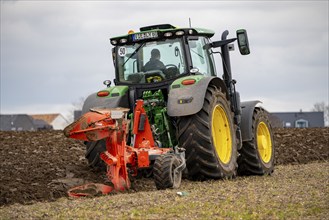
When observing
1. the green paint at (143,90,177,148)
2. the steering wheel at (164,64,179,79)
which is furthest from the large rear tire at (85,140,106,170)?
the steering wheel at (164,64,179,79)

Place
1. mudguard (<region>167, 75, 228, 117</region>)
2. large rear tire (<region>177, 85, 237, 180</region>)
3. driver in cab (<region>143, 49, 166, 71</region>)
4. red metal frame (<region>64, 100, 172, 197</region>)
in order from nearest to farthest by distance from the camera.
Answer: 1. red metal frame (<region>64, 100, 172, 197</region>)
2. mudguard (<region>167, 75, 228, 117</region>)
3. large rear tire (<region>177, 85, 237, 180</region>)
4. driver in cab (<region>143, 49, 166, 71</region>)

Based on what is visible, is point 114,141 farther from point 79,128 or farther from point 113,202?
point 113,202

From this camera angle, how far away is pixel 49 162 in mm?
13602

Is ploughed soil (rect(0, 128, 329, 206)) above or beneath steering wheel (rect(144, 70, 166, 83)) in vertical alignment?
beneath

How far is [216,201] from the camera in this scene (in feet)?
29.9

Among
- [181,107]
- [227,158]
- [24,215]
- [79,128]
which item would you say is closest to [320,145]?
[227,158]

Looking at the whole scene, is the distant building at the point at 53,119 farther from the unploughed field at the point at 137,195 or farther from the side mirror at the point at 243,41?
the side mirror at the point at 243,41

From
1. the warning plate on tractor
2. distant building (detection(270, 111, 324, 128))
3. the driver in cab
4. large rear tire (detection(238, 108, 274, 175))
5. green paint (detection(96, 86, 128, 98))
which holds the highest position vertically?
the warning plate on tractor

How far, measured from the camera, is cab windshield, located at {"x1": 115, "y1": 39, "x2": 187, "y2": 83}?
41.0 ft

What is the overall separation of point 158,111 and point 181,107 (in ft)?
2.43

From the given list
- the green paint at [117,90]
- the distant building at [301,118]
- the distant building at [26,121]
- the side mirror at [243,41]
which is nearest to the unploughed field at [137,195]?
the green paint at [117,90]

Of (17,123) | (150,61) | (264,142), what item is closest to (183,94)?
(150,61)

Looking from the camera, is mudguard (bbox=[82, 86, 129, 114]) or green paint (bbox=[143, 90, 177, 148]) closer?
green paint (bbox=[143, 90, 177, 148])

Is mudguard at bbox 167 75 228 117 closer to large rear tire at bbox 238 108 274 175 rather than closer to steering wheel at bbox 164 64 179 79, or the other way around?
steering wheel at bbox 164 64 179 79
